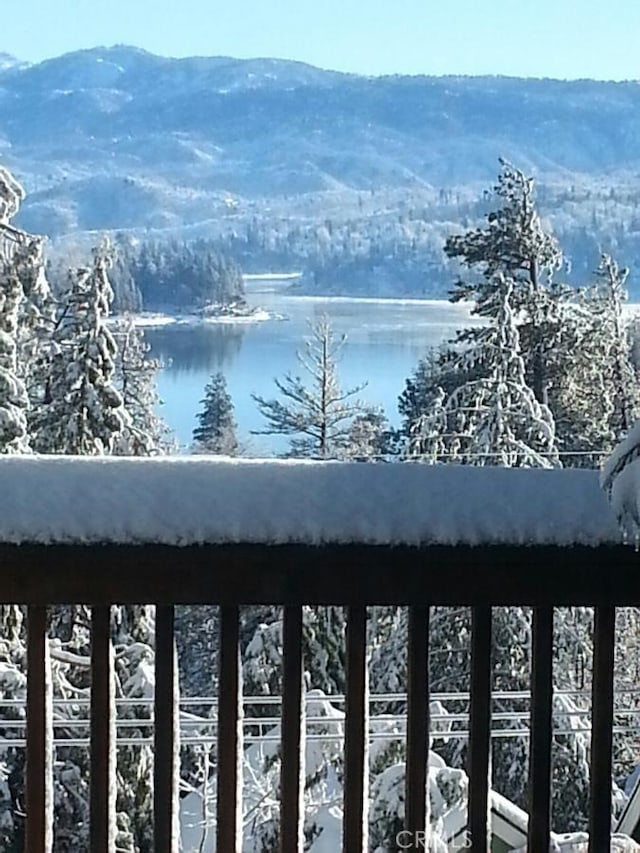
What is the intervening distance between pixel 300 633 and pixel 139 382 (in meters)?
11.0

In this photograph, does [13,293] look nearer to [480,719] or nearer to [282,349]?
[282,349]

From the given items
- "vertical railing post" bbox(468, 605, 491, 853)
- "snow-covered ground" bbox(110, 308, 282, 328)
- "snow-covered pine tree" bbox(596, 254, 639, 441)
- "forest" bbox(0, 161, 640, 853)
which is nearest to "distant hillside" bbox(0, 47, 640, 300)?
"snow-covered pine tree" bbox(596, 254, 639, 441)

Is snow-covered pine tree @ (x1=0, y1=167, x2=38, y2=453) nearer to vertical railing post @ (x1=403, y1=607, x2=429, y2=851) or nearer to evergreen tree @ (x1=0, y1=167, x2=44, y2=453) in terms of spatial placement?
evergreen tree @ (x1=0, y1=167, x2=44, y2=453)

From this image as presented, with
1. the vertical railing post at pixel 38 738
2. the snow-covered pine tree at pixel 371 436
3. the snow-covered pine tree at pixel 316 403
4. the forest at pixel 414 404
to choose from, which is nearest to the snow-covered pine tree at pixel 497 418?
the forest at pixel 414 404

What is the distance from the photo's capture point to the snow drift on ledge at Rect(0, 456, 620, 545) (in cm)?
101

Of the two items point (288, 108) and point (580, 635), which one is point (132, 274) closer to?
point (288, 108)

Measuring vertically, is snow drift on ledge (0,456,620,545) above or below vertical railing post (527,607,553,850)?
above

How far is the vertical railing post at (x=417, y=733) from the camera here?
3.51ft

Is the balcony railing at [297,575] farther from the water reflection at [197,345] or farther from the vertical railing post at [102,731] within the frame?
the water reflection at [197,345]

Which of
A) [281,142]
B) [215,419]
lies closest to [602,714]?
[215,419]

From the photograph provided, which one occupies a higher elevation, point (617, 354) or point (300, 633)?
point (300, 633)

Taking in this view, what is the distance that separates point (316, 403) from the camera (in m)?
11.2

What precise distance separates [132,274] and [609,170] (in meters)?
5.38

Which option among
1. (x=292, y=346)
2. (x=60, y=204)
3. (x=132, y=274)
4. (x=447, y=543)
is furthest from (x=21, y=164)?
(x=447, y=543)
